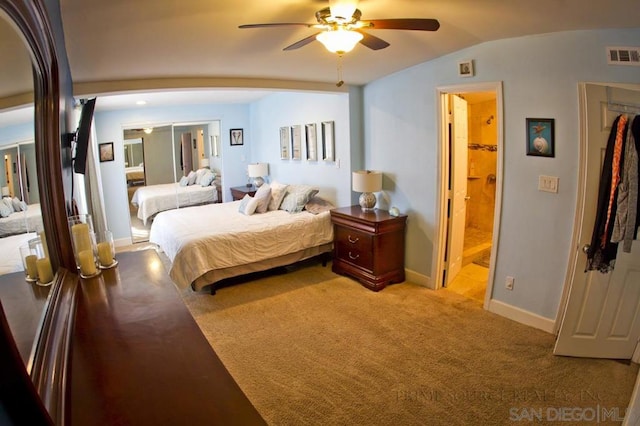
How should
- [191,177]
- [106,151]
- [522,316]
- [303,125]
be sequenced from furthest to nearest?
[191,177], [106,151], [303,125], [522,316]

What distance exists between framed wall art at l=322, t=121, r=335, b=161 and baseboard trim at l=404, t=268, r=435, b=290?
5.74ft

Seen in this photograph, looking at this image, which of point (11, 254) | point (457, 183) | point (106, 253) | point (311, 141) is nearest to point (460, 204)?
point (457, 183)

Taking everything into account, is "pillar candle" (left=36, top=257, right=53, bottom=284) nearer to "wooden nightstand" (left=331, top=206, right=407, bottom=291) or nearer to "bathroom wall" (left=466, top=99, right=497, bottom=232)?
"wooden nightstand" (left=331, top=206, right=407, bottom=291)

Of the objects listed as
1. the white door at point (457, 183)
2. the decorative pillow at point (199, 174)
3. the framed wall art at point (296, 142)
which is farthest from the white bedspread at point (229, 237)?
the decorative pillow at point (199, 174)

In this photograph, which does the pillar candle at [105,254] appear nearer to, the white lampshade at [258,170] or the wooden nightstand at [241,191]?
the wooden nightstand at [241,191]

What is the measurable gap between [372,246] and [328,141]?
5.45ft

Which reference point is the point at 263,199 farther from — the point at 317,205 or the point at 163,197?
the point at 163,197

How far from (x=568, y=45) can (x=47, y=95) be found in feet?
10.3

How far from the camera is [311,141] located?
205 inches

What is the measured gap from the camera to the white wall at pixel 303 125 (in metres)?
4.66

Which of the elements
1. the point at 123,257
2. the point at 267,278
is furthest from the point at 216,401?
the point at 267,278

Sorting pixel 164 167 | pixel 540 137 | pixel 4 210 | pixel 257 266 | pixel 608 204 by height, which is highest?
pixel 540 137

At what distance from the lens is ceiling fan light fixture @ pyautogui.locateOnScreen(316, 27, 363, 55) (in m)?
2.07

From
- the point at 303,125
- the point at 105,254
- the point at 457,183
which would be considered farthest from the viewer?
the point at 303,125
